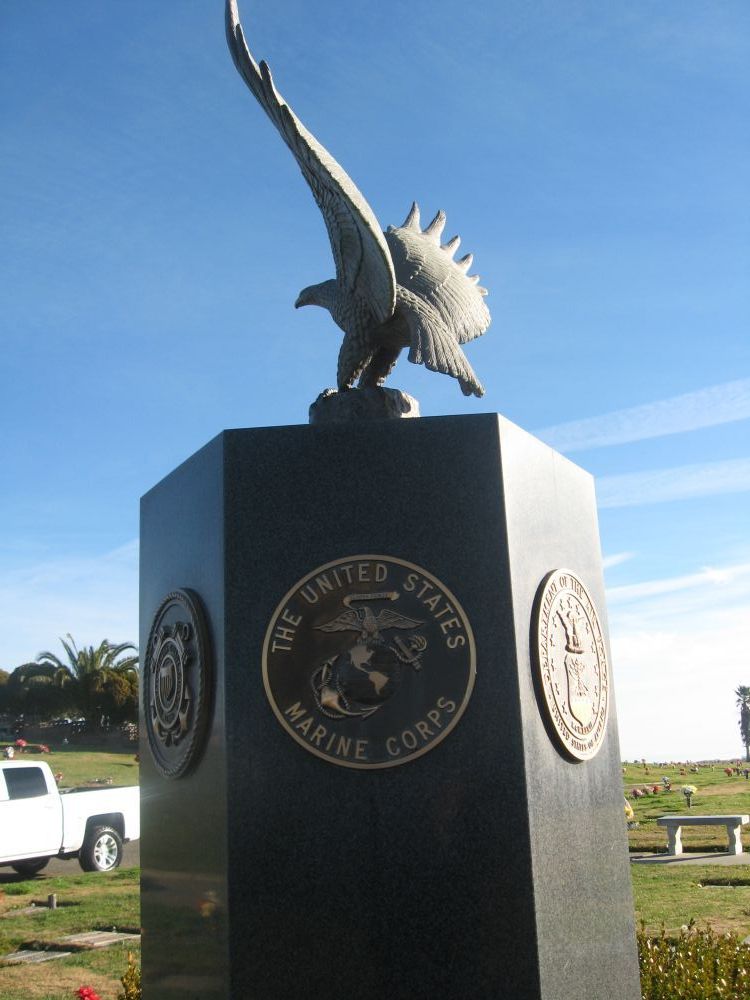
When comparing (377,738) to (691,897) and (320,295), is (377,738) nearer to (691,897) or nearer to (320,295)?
(320,295)

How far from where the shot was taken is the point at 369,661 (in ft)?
14.0

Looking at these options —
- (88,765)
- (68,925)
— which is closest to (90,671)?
(88,765)

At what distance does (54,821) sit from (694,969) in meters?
10.6

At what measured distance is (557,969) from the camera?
426cm

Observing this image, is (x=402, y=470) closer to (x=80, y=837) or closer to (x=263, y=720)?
(x=263, y=720)

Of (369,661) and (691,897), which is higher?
(369,661)

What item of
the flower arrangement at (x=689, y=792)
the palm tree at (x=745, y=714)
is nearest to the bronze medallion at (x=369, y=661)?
the flower arrangement at (x=689, y=792)

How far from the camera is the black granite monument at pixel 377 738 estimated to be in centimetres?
414

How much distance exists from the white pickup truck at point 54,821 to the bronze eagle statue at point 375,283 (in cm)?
979

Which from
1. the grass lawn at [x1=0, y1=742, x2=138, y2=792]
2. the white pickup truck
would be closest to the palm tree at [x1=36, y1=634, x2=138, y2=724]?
the grass lawn at [x1=0, y1=742, x2=138, y2=792]

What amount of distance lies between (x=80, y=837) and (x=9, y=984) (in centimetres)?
697

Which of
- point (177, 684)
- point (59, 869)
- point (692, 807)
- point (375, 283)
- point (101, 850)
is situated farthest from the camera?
point (692, 807)

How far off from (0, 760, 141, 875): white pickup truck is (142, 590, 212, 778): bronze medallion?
29.6 ft

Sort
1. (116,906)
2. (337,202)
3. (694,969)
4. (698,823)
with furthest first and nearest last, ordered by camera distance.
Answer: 1. (698,823)
2. (116,906)
3. (694,969)
4. (337,202)
